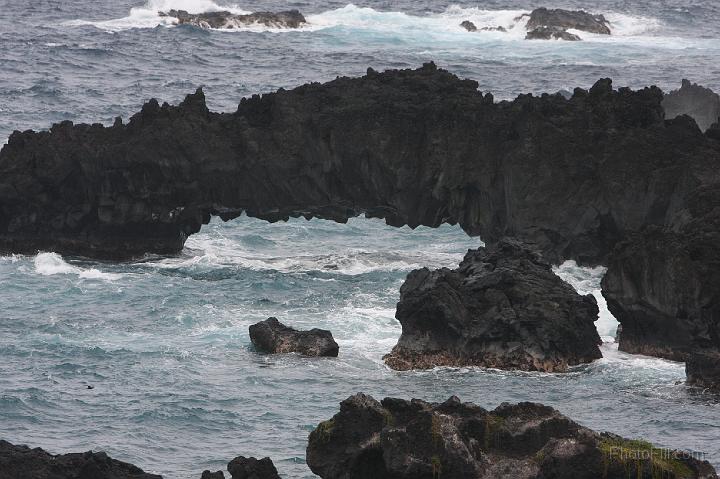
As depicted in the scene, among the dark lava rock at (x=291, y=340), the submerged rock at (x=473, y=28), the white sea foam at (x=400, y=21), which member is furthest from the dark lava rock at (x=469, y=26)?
the dark lava rock at (x=291, y=340)

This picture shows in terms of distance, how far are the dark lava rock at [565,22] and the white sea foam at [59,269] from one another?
192 feet

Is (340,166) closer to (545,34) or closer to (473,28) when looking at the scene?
(545,34)


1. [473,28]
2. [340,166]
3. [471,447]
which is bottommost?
[471,447]

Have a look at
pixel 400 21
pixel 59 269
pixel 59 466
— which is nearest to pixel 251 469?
pixel 59 466

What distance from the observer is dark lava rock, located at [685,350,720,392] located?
4266 centimetres

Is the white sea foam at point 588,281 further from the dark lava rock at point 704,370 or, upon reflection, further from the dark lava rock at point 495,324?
the dark lava rock at point 704,370

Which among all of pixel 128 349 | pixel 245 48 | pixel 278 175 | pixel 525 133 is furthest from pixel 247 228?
pixel 245 48

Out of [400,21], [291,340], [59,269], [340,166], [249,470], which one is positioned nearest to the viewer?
[249,470]

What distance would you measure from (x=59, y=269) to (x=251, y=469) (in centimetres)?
2859

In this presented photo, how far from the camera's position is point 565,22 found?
11219 centimetres

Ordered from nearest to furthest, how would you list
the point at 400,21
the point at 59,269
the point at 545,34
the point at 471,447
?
1. the point at 471,447
2. the point at 59,269
3. the point at 545,34
4. the point at 400,21

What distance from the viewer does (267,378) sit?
45.3 meters

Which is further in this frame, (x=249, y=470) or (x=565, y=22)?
(x=565, y=22)

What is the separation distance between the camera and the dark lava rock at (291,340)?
47272mm
